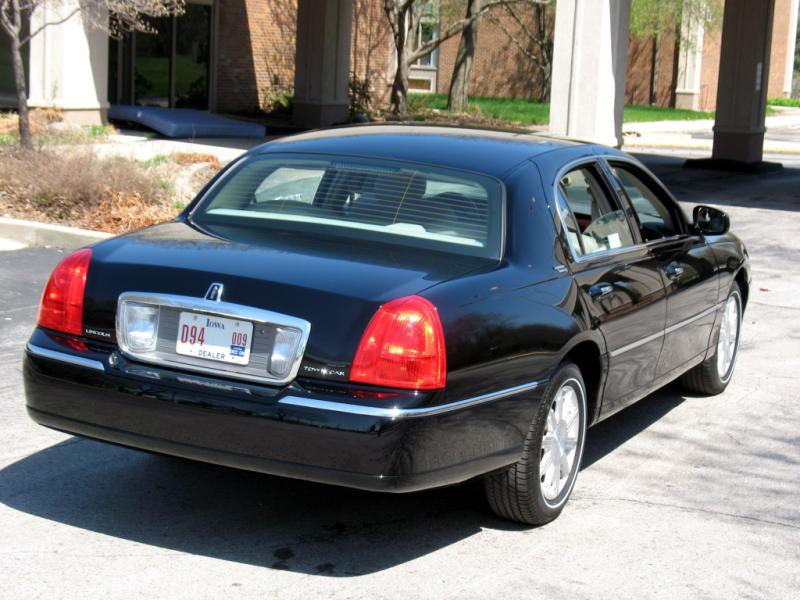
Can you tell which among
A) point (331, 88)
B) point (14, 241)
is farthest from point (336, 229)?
point (331, 88)

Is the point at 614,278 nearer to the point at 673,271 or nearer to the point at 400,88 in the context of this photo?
the point at 673,271

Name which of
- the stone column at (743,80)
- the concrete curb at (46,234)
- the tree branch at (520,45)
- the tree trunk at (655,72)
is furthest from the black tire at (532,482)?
the tree trunk at (655,72)

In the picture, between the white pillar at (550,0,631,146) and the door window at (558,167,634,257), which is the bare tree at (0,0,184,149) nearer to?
the white pillar at (550,0,631,146)

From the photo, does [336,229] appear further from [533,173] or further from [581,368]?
[581,368]

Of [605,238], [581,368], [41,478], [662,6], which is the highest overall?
[662,6]

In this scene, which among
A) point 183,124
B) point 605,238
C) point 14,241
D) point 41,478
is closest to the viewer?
point 41,478

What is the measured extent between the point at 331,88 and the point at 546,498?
81.6ft

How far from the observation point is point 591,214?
6.21m

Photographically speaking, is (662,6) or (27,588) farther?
(662,6)

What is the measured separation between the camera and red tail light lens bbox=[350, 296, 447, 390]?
14.6 ft

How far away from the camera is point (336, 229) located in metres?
5.28

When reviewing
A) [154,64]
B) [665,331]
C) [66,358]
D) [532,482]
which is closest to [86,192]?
[665,331]

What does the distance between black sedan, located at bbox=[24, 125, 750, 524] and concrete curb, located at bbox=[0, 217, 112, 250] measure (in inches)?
231

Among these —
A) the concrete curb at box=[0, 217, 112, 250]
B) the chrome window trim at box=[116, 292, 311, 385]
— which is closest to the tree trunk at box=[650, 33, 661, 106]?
the concrete curb at box=[0, 217, 112, 250]
